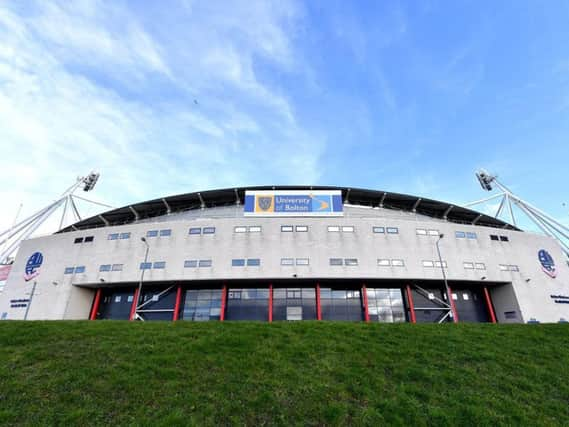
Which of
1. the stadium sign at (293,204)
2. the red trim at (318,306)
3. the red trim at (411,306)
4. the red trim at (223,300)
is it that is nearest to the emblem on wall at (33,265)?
the red trim at (223,300)

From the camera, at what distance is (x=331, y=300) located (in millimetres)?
32906

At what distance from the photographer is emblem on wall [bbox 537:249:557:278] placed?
37.6 metres

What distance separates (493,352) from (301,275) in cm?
2048

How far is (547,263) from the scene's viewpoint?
38188mm

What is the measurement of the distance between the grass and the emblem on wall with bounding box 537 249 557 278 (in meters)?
28.7

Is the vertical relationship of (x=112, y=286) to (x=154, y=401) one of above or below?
above

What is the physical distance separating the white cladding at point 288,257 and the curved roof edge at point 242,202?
6972 millimetres

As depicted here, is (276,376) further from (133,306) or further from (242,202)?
(242,202)

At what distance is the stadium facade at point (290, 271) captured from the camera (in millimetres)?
32656

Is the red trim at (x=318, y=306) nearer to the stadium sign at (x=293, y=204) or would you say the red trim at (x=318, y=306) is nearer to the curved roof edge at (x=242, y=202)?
the stadium sign at (x=293, y=204)

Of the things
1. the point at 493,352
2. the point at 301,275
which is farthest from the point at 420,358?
the point at 301,275

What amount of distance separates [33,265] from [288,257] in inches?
1210

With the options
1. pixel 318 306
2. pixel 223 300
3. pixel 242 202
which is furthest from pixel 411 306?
pixel 242 202

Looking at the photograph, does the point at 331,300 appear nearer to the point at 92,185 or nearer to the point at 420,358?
the point at 420,358
